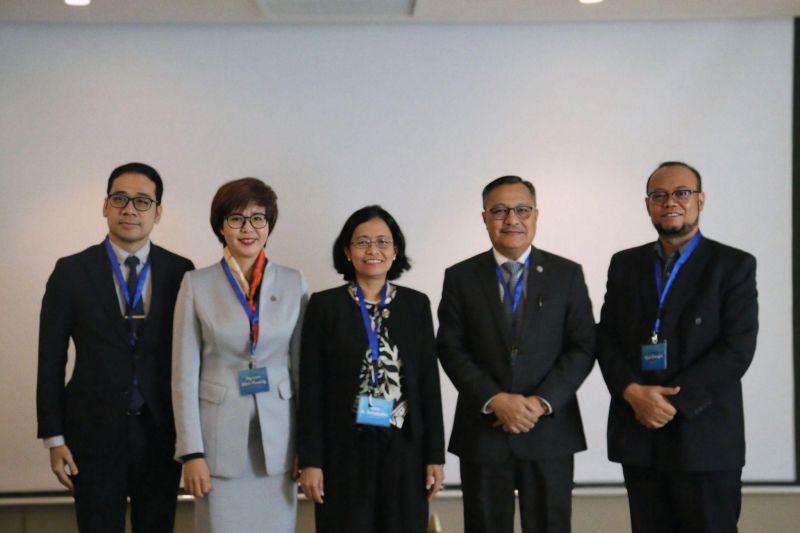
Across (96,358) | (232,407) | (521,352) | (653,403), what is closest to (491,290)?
(521,352)

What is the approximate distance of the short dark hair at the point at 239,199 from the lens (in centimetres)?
330

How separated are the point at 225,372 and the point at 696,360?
1846mm

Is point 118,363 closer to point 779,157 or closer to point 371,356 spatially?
point 371,356

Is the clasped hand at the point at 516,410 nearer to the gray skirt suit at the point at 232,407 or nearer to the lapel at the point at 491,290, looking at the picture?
the lapel at the point at 491,290

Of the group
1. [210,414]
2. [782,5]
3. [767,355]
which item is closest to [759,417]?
[767,355]

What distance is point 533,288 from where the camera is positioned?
135 inches

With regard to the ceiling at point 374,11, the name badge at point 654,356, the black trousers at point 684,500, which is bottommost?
the black trousers at point 684,500

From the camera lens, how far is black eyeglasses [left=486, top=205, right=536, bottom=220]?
3.45 m

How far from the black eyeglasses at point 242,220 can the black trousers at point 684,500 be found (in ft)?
6.03

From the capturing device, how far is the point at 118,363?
10.9 feet

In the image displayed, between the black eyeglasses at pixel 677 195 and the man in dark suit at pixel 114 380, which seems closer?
the man in dark suit at pixel 114 380

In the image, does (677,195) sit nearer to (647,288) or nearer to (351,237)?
(647,288)

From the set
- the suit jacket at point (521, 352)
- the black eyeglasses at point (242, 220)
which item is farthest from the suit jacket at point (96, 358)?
the suit jacket at point (521, 352)

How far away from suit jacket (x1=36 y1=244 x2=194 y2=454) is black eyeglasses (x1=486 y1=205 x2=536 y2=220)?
136 centimetres
